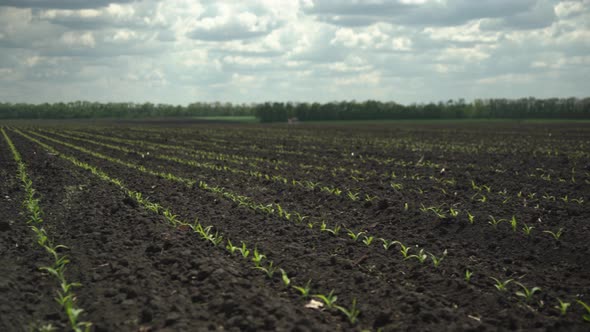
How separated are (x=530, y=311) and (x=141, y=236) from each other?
4.64m

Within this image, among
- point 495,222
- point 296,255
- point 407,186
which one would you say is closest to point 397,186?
point 407,186

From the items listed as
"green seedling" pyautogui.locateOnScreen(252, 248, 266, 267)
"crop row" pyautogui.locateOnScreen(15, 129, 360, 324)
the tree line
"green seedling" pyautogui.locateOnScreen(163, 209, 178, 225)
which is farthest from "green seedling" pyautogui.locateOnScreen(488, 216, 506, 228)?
the tree line

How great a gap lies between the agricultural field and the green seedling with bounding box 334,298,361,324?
0.09 ft

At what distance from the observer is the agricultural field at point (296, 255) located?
4469mm

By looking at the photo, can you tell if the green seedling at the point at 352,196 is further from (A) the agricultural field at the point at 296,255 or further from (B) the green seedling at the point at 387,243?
(B) the green seedling at the point at 387,243

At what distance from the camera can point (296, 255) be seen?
6.10 m

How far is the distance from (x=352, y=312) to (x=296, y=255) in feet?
5.92

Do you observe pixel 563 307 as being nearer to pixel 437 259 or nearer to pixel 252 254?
pixel 437 259

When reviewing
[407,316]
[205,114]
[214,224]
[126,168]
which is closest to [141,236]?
[214,224]

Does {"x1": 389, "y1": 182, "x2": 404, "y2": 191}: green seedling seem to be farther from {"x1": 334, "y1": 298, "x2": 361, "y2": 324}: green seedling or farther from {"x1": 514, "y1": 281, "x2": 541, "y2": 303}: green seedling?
{"x1": 334, "y1": 298, "x2": 361, "y2": 324}: green seedling

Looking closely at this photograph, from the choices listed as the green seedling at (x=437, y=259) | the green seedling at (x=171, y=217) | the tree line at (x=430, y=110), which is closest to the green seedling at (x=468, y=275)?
the green seedling at (x=437, y=259)

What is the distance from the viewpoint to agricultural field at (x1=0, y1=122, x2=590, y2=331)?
447cm

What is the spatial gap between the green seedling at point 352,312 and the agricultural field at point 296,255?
1.1 inches

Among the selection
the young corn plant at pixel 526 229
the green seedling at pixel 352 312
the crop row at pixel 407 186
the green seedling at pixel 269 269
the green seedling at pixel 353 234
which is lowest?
the green seedling at pixel 352 312
